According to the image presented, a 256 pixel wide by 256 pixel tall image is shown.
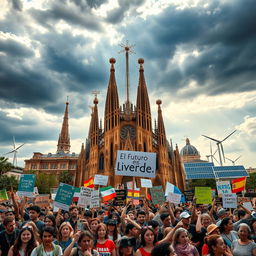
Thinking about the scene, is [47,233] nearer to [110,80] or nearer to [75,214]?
[75,214]

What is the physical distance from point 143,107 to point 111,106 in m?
8.26

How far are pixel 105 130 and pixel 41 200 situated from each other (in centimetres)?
3977

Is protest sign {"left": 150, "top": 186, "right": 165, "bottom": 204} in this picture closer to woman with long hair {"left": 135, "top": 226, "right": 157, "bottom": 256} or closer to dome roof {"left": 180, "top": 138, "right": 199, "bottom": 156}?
woman with long hair {"left": 135, "top": 226, "right": 157, "bottom": 256}

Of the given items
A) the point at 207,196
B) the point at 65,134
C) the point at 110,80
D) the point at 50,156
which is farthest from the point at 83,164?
the point at 65,134

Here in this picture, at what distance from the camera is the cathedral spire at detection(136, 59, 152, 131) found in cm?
5231

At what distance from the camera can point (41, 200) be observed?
483 inches

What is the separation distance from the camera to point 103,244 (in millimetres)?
4539

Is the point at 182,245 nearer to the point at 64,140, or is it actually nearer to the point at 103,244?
the point at 103,244

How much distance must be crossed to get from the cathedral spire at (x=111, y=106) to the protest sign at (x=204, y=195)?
135ft

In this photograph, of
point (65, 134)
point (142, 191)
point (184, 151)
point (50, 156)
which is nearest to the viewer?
point (142, 191)

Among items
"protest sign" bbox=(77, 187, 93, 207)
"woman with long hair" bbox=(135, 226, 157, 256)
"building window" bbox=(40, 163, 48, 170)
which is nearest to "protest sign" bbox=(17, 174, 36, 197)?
"protest sign" bbox=(77, 187, 93, 207)

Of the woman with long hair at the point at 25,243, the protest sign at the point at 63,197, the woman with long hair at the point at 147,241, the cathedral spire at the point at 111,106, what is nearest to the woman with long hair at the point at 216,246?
the woman with long hair at the point at 147,241

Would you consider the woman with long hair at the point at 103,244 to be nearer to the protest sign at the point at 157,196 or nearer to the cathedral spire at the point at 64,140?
the protest sign at the point at 157,196

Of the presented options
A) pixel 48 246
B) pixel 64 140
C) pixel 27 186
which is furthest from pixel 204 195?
pixel 64 140
